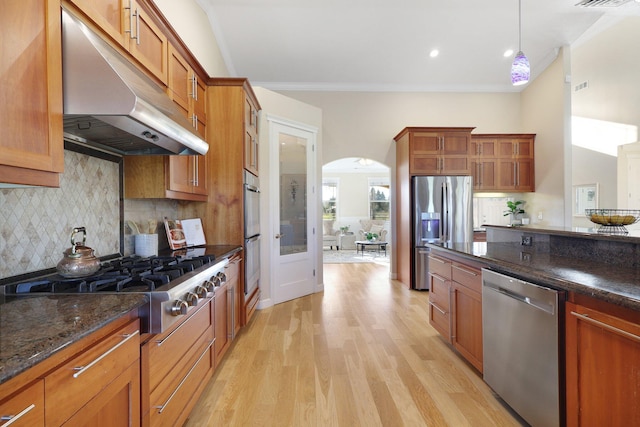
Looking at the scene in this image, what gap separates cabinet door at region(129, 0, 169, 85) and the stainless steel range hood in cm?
26

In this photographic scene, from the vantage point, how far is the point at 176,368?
154 cm

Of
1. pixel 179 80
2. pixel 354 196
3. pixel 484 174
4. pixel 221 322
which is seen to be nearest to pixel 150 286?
pixel 221 322

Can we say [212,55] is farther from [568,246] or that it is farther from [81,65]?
[568,246]

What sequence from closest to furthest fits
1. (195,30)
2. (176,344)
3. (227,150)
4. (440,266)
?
(176,344), (440,266), (227,150), (195,30)

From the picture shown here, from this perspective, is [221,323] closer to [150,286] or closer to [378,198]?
[150,286]

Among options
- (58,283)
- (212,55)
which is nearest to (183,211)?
(58,283)

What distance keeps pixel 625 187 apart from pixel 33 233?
8.35 metres

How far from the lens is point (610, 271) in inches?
64.9

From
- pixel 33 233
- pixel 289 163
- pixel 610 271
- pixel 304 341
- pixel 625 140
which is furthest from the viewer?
pixel 625 140

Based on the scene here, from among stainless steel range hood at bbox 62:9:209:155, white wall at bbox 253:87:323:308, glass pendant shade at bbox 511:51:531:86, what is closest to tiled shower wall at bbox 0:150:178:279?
stainless steel range hood at bbox 62:9:209:155

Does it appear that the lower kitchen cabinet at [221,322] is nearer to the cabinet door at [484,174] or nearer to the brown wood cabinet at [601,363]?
the brown wood cabinet at [601,363]

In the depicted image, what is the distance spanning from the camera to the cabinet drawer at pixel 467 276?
219 cm

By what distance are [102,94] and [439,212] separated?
4.46 metres

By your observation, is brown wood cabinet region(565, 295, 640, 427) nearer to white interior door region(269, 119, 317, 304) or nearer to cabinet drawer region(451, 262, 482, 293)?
cabinet drawer region(451, 262, 482, 293)
